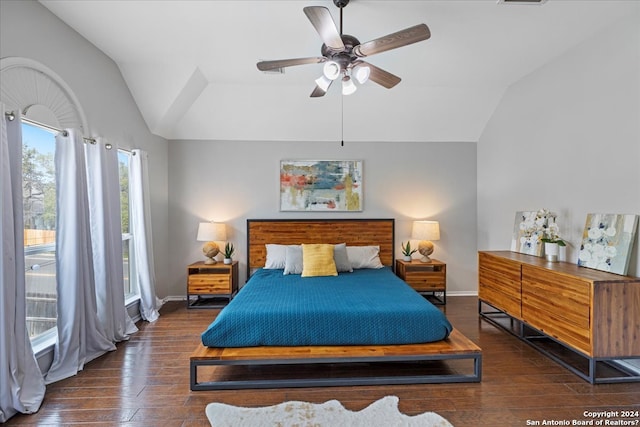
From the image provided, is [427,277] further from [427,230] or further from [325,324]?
[325,324]

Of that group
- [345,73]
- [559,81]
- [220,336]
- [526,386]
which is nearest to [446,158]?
[559,81]

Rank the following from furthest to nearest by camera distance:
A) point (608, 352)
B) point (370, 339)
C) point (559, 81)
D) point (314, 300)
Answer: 1. point (559, 81)
2. point (314, 300)
3. point (370, 339)
4. point (608, 352)

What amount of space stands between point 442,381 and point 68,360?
3.01 metres

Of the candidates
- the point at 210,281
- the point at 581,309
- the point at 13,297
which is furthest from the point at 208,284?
the point at 581,309

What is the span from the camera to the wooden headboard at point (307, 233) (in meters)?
4.96

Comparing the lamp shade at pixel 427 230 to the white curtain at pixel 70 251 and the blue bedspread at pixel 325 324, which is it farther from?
the white curtain at pixel 70 251

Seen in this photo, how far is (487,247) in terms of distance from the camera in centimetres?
486

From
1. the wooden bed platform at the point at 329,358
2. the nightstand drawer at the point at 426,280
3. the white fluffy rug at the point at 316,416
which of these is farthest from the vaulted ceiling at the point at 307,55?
the white fluffy rug at the point at 316,416

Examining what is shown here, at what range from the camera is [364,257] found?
472 cm

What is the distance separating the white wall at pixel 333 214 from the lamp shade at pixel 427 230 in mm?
267

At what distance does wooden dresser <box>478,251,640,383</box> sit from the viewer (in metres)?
2.47

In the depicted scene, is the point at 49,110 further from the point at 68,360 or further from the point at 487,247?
the point at 487,247

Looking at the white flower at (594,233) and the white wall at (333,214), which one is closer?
the white flower at (594,233)

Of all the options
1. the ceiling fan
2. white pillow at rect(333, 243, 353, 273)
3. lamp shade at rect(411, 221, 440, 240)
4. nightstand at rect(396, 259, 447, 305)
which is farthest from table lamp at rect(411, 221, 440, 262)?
the ceiling fan
